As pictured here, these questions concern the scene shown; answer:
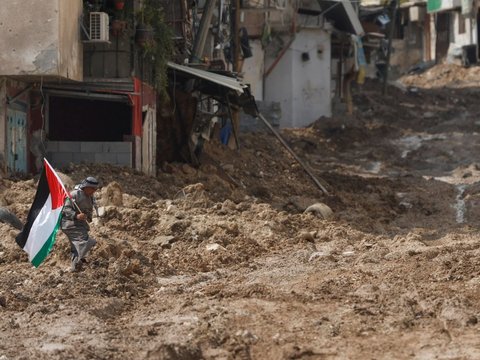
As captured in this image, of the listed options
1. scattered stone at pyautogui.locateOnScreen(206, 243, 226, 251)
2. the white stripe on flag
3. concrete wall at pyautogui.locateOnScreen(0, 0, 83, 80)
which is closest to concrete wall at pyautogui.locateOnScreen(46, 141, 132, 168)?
concrete wall at pyautogui.locateOnScreen(0, 0, 83, 80)

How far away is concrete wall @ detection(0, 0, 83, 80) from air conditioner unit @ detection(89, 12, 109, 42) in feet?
2.19

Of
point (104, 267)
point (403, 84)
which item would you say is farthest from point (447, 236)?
point (403, 84)

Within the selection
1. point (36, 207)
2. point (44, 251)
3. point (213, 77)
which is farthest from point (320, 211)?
point (44, 251)

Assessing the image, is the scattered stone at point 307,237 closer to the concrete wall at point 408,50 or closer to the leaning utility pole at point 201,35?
the leaning utility pole at point 201,35

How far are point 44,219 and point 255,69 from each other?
24352 millimetres

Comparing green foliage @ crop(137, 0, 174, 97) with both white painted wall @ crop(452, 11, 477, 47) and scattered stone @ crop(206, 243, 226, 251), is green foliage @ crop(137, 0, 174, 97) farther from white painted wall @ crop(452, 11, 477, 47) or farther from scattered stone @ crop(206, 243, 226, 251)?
white painted wall @ crop(452, 11, 477, 47)

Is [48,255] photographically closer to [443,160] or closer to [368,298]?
[368,298]

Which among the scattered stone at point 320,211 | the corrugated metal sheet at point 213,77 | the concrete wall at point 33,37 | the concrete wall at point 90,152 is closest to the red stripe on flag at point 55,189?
the concrete wall at point 33,37

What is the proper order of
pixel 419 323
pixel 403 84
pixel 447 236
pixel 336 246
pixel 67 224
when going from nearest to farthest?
1. pixel 419 323
2. pixel 67 224
3. pixel 336 246
4. pixel 447 236
5. pixel 403 84

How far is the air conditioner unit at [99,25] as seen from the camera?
20312 mm

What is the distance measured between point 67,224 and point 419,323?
482 cm

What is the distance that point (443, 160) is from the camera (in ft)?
109

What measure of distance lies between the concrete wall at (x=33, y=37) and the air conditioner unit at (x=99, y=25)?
666mm

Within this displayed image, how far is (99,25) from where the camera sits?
A: 66.8 ft
